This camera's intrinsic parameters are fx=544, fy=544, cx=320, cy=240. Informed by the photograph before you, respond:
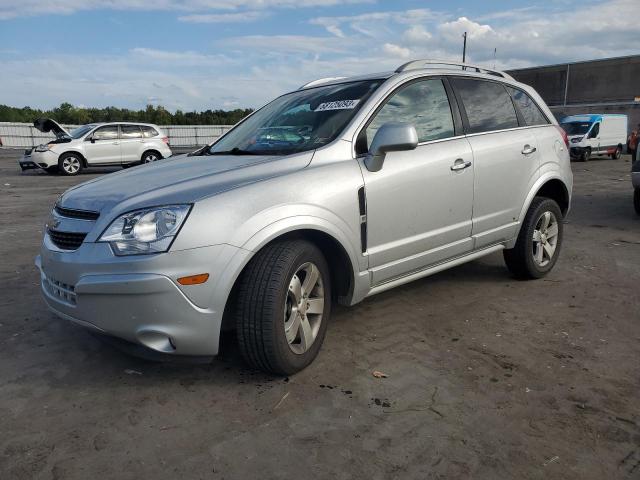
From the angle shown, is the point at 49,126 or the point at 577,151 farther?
the point at 577,151

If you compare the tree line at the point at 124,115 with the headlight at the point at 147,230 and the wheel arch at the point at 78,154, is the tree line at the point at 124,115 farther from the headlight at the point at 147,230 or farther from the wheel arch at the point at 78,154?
the headlight at the point at 147,230

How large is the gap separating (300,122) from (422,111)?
34.6 inches

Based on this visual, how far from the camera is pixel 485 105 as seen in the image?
4.38 m

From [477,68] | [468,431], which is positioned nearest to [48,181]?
[477,68]

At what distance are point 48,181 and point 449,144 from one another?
13963mm

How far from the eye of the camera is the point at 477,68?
458 cm

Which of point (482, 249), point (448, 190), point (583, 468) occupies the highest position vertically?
point (448, 190)

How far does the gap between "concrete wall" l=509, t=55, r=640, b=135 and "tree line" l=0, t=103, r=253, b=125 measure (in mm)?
30296

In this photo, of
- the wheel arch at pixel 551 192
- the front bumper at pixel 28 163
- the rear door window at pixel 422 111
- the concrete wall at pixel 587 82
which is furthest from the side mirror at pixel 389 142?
the concrete wall at pixel 587 82

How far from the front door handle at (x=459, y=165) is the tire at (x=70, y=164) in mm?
15632

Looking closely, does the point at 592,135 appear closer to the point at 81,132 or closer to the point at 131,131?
the point at 131,131

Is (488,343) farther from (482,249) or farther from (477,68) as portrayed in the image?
(477,68)

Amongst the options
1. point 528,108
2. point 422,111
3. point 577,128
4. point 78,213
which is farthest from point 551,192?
point 577,128

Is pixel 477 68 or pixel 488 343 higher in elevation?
pixel 477 68
